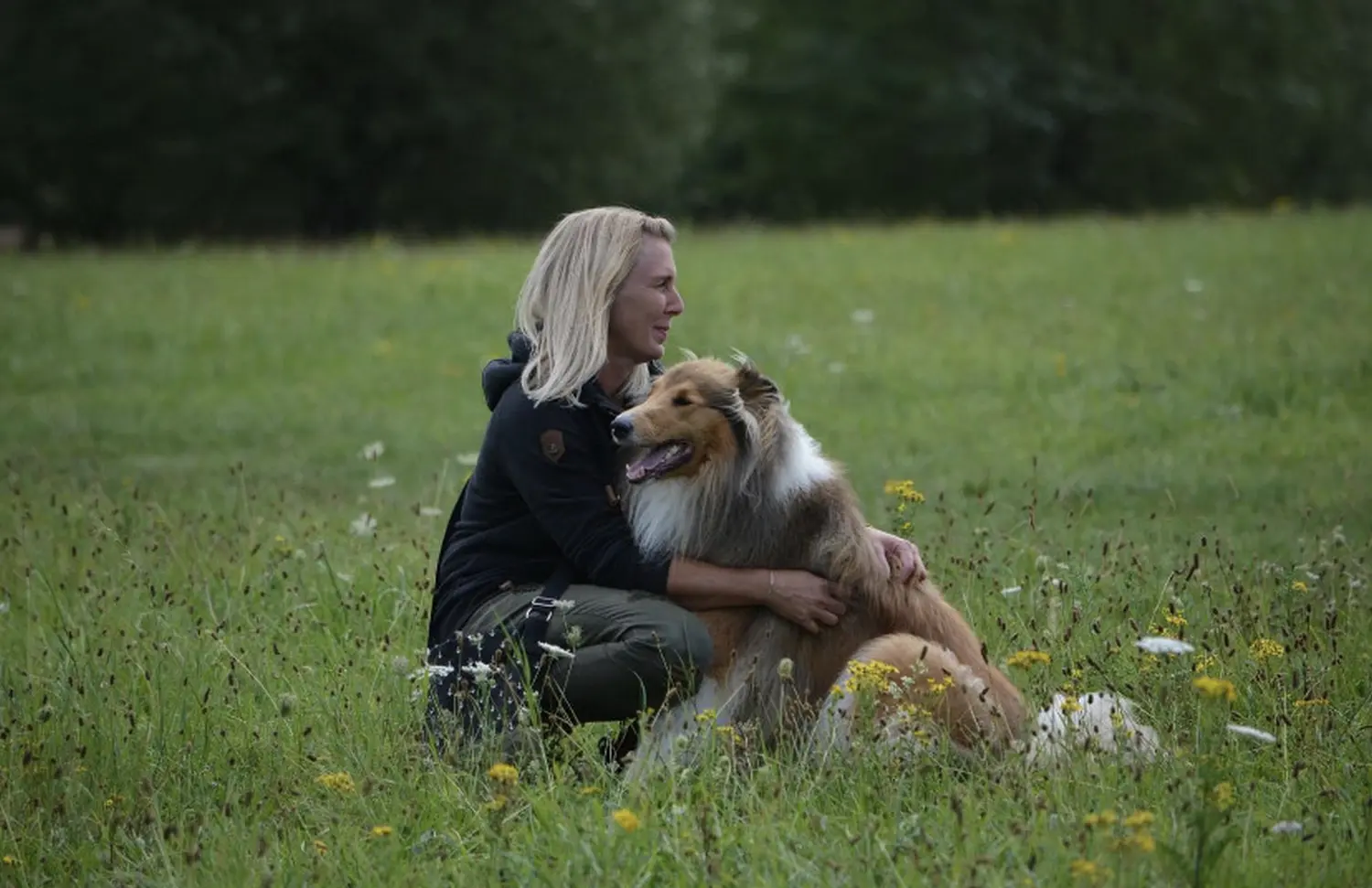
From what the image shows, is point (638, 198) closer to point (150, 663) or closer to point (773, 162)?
point (773, 162)

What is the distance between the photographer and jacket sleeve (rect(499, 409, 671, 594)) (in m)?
5.36

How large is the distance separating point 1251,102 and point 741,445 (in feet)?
115

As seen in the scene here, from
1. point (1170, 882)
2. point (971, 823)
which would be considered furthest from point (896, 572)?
point (1170, 882)

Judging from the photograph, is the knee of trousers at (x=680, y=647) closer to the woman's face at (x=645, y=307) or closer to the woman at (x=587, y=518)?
the woman at (x=587, y=518)

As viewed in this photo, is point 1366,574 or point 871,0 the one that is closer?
point 1366,574

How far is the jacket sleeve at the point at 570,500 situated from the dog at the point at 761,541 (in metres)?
0.08

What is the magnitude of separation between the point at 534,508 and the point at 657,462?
1.43 feet

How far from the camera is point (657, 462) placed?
5207mm

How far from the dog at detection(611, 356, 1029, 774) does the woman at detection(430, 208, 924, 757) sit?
7 centimetres

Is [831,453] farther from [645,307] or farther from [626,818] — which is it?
[626,818]

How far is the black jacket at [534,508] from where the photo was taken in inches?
211

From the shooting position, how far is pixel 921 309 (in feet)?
51.7

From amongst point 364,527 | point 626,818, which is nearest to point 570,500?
point 626,818

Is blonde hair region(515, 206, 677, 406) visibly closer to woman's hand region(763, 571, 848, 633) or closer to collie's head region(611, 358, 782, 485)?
collie's head region(611, 358, 782, 485)
